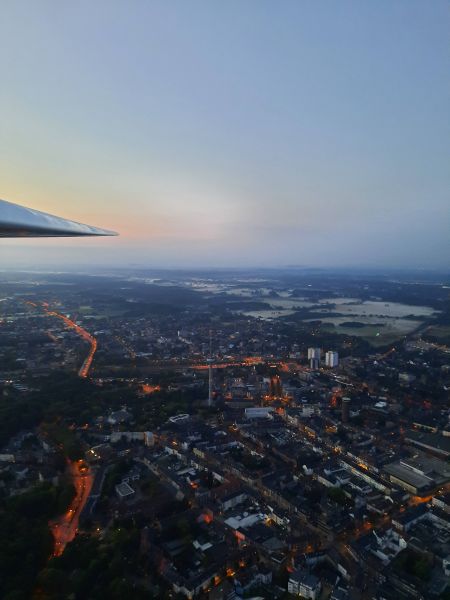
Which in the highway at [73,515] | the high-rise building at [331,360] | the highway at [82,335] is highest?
the high-rise building at [331,360]

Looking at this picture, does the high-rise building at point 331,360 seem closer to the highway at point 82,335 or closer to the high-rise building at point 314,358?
the high-rise building at point 314,358

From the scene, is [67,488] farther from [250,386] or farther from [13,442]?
[250,386]

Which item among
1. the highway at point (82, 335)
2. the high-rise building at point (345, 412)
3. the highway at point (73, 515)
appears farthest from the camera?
the highway at point (82, 335)

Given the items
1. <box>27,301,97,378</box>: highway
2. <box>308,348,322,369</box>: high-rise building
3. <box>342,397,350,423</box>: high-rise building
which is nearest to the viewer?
<box>342,397,350,423</box>: high-rise building

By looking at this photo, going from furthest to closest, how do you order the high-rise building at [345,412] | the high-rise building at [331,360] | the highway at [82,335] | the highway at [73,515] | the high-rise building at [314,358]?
the high-rise building at [331,360] → the high-rise building at [314,358] → the highway at [82,335] → the high-rise building at [345,412] → the highway at [73,515]

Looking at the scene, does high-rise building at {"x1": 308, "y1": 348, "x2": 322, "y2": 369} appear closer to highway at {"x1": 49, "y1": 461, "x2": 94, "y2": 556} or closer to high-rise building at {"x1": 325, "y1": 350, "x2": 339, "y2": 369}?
high-rise building at {"x1": 325, "y1": 350, "x2": 339, "y2": 369}

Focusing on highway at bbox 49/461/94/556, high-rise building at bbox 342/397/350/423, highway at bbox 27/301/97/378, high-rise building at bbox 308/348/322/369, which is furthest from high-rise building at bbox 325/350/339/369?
highway at bbox 49/461/94/556

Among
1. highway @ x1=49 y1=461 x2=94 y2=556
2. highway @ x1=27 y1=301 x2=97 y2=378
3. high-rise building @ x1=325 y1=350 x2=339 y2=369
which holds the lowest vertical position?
highway @ x1=27 y1=301 x2=97 y2=378

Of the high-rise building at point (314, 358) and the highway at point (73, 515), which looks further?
the high-rise building at point (314, 358)

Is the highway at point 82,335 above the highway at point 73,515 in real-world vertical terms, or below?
below

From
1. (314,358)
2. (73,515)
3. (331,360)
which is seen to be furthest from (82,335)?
(73,515)

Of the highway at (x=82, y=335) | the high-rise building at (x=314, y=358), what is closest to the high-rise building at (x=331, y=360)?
the high-rise building at (x=314, y=358)

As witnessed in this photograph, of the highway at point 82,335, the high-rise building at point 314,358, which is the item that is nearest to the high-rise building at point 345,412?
the high-rise building at point 314,358
